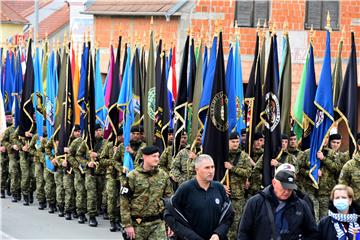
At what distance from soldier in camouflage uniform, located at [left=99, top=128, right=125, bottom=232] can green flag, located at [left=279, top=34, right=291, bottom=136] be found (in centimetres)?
271

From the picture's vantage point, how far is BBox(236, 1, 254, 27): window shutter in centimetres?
2586

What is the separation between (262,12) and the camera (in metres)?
25.7

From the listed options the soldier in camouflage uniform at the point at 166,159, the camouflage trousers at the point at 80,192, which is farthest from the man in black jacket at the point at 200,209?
the camouflage trousers at the point at 80,192

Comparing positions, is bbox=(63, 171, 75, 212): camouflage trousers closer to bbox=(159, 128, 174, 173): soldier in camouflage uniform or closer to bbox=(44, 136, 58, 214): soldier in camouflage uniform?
bbox=(44, 136, 58, 214): soldier in camouflage uniform

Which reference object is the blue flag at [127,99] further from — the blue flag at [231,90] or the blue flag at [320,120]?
the blue flag at [320,120]

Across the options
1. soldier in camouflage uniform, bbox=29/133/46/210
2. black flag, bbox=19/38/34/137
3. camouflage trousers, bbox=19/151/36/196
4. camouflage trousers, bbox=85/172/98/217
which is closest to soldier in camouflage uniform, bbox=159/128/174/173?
camouflage trousers, bbox=85/172/98/217

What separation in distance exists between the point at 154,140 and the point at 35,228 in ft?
7.75

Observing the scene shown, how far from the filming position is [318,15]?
25.7m

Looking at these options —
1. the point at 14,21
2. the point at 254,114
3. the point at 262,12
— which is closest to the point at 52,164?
the point at 254,114

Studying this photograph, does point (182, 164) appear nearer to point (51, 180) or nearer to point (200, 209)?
point (51, 180)

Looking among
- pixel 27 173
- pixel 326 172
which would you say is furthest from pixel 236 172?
pixel 27 173

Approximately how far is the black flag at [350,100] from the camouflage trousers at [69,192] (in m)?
5.41

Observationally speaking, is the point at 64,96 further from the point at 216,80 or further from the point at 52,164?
the point at 216,80

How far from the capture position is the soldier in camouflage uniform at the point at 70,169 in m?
18.3
